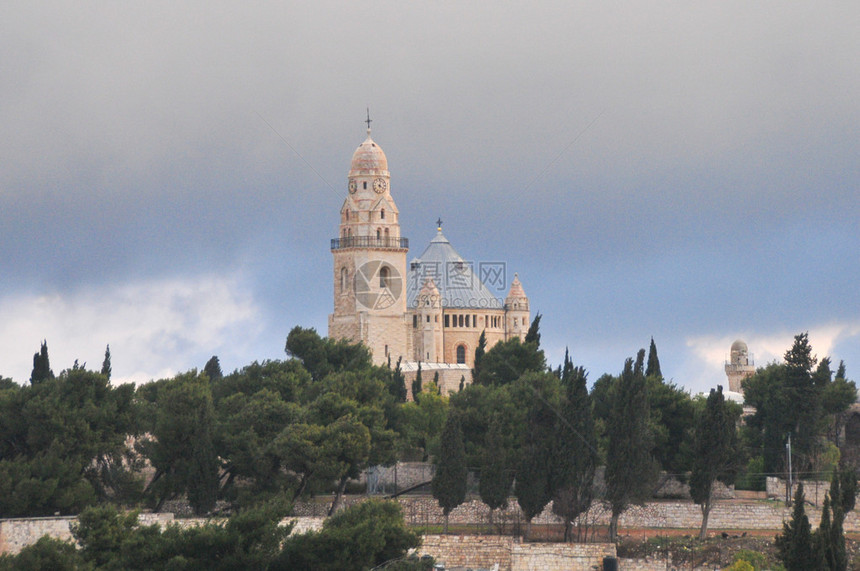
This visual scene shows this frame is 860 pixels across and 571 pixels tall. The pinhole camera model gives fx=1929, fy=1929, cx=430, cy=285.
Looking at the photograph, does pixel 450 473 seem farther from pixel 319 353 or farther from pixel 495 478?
pixel 319 353

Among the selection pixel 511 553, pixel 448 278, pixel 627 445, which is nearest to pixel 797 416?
pixel 627 445

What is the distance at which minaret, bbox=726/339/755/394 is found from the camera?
425 ft

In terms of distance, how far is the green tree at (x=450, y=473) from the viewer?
7000 centimetres

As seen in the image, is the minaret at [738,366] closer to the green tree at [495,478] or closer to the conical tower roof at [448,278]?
the conical tower roof at [448,278]

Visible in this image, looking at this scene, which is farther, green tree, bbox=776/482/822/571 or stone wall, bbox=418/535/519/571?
stone wall, bbox=418/535/519/571

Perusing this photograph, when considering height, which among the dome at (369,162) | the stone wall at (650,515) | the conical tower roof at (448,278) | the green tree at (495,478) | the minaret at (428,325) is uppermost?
the dome at (369,162)

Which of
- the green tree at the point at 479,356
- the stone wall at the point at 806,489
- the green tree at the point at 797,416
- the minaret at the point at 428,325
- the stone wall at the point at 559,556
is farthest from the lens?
the minaret at the point at 428,325

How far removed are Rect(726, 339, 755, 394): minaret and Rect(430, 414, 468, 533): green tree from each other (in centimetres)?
5989

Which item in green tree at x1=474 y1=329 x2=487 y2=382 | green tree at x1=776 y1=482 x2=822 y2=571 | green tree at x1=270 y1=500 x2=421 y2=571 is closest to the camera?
green tree at x1=776 y1=482 x2=822 y2=571

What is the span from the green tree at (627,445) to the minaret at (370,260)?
1674 inches

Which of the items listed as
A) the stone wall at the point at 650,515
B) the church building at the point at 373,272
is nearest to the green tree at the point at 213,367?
the church building at the point at 373,272

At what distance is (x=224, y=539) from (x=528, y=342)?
3944 cm

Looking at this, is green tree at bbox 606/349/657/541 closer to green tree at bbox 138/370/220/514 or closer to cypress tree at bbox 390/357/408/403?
green tree at bbox 138/370/220/514

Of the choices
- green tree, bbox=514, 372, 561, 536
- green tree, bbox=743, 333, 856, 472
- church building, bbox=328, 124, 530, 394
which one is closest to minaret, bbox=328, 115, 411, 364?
church building, bbox=328, 124, 530, 394
